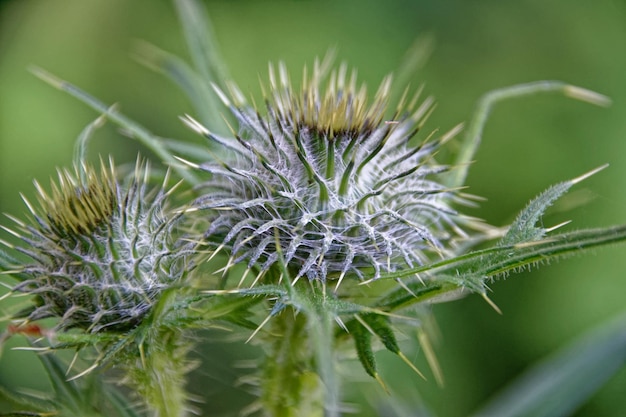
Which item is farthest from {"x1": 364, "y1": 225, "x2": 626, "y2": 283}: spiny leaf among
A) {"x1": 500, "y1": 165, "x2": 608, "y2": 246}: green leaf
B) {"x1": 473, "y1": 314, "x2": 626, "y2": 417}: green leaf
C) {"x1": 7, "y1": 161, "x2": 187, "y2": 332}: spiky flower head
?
{"x1": 473, "y1": 314, "x2": 626, "y2": 417}: green leaf

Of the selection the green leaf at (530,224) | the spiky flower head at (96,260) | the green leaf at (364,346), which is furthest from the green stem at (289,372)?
the green leaf at (530,224)

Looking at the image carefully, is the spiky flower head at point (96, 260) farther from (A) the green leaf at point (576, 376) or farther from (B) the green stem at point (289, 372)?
(A) the green leaf at point (576, 376)

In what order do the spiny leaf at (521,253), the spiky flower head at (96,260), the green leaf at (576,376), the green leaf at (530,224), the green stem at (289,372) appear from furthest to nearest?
the green leaf at (576,376), the green stem at (289,372), the spiky flower head at (96,260), the green leaf at (530,224), the spiny leaf at (521,253)

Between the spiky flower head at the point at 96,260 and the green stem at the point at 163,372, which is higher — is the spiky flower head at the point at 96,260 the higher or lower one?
the higher one

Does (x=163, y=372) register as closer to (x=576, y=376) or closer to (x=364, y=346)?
(x=364, y=346)

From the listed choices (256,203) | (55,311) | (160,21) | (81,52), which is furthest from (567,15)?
(55,311)

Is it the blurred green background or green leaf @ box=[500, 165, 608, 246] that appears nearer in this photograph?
green leaf @ box=[500, 165, 608, 246]

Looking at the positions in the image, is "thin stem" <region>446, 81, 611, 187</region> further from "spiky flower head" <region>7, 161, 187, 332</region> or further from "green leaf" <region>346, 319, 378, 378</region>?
"spiky flower head" <region>7, 161, 187, 332</region>
